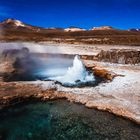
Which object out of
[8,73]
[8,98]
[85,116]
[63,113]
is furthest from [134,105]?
[8,73]

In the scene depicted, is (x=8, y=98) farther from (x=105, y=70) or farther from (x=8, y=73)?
(x=105, y=70)

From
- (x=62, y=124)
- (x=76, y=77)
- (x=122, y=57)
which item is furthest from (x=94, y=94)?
(x=122, y=57)

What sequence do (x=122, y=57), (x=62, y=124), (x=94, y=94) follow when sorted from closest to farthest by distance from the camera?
(x=62, y=124) < (x=94, y=94) < (x=122, y=57)

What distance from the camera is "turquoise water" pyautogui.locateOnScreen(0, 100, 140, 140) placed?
14273 millimetres

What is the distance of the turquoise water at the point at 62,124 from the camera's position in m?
14.3

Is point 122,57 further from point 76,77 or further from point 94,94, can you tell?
point 94,94

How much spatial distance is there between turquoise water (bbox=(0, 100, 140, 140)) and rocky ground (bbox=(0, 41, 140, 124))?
640 mm

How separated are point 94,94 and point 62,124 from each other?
5056 millimetres

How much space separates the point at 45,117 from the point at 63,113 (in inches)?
46.9

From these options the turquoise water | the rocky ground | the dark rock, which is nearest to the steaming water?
the rocky ground

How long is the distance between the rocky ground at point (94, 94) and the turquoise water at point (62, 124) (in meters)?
0.64

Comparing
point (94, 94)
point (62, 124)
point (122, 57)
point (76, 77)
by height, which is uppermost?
point (122, 57)

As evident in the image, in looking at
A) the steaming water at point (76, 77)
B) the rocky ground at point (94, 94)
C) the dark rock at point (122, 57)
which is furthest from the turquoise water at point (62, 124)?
the dark rock at point (122, 57)

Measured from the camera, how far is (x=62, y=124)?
615 inches
